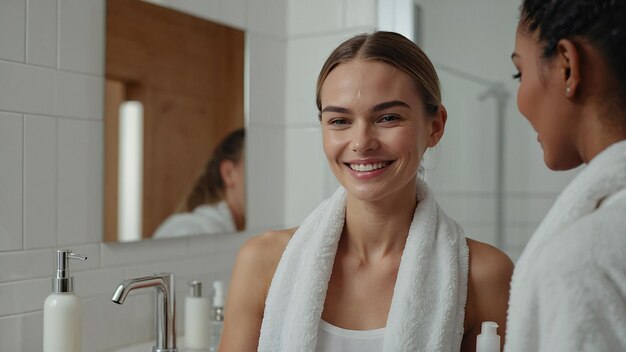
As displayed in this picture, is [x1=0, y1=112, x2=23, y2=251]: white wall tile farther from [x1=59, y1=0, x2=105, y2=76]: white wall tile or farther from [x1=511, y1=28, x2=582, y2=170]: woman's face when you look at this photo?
[x1=511, y1=28, x2=582, y2=170]: woman's face

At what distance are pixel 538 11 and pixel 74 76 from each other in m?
0.99

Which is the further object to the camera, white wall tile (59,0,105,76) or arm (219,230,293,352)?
white wall tile (59,0,105,76)

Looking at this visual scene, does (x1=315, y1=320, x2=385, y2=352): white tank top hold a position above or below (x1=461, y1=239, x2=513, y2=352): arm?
below

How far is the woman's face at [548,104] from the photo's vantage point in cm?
55

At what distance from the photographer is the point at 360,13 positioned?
1.75m

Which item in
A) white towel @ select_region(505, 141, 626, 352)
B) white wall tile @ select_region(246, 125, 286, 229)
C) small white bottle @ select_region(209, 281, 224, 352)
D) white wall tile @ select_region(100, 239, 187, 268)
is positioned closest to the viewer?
white towel @ select_region(505, 141, 626, 352)

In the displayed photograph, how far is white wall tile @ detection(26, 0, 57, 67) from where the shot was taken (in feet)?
3.93

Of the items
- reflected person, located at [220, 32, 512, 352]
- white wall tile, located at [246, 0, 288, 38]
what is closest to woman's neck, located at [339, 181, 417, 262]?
reflected person, located at [220, 32, 512, 352]

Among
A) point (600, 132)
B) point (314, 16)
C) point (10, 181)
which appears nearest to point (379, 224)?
point (600, 132)

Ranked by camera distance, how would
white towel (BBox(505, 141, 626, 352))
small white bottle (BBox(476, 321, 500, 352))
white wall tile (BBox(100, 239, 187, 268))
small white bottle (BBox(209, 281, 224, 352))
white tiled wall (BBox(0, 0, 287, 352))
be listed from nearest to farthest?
white towel (BBox(505, 141, 626, 352)) < small white bottle (BBox(476, 321, 500, 352)) < white tiled wall (BBox(0, 0, 287, 352)) < white wall tile (BBox(100, 239, 187, 268)) < small white bottle (BBox(209, 281, 224, 352))

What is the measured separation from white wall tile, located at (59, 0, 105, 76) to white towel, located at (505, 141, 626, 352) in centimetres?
103

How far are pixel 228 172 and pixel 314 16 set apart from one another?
525 mm

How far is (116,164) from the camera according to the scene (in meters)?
1.37

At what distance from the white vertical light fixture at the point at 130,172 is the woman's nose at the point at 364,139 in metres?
0.63
